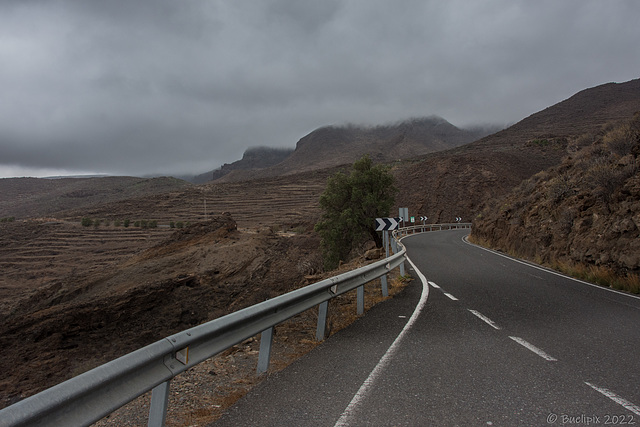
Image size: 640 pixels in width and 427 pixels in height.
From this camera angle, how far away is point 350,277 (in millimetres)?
7305

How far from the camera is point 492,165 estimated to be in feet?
211

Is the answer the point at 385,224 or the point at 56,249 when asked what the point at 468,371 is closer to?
the point at 385,224

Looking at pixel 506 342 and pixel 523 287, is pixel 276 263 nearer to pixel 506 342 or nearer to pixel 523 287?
pixel 523 287

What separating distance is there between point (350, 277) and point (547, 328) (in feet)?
10.6

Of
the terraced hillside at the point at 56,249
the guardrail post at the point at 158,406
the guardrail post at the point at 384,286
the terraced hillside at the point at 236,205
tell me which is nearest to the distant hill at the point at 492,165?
the terraced hillside at the point at 236,205

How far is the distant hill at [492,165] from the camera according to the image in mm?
58469

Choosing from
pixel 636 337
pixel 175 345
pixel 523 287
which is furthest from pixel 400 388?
pixel 523 287

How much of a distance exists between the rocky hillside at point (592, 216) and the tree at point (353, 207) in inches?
370

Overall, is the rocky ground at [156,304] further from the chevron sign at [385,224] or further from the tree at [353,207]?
the tree at [353,207]

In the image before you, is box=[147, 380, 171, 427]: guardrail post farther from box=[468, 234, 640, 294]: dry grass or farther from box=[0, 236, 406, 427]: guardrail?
box=[468, 234, 640, 294]: dry grass

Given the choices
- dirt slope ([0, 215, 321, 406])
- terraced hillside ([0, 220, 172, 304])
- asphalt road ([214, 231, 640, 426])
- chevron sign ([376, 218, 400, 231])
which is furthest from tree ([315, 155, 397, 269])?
terraced hillside ([0, 220, 172, 304])

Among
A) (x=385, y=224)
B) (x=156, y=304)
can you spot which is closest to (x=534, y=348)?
(x=385, y=224)

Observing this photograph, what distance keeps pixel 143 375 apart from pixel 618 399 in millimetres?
4043

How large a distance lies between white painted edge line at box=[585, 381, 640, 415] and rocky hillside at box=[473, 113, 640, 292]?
709 cm
